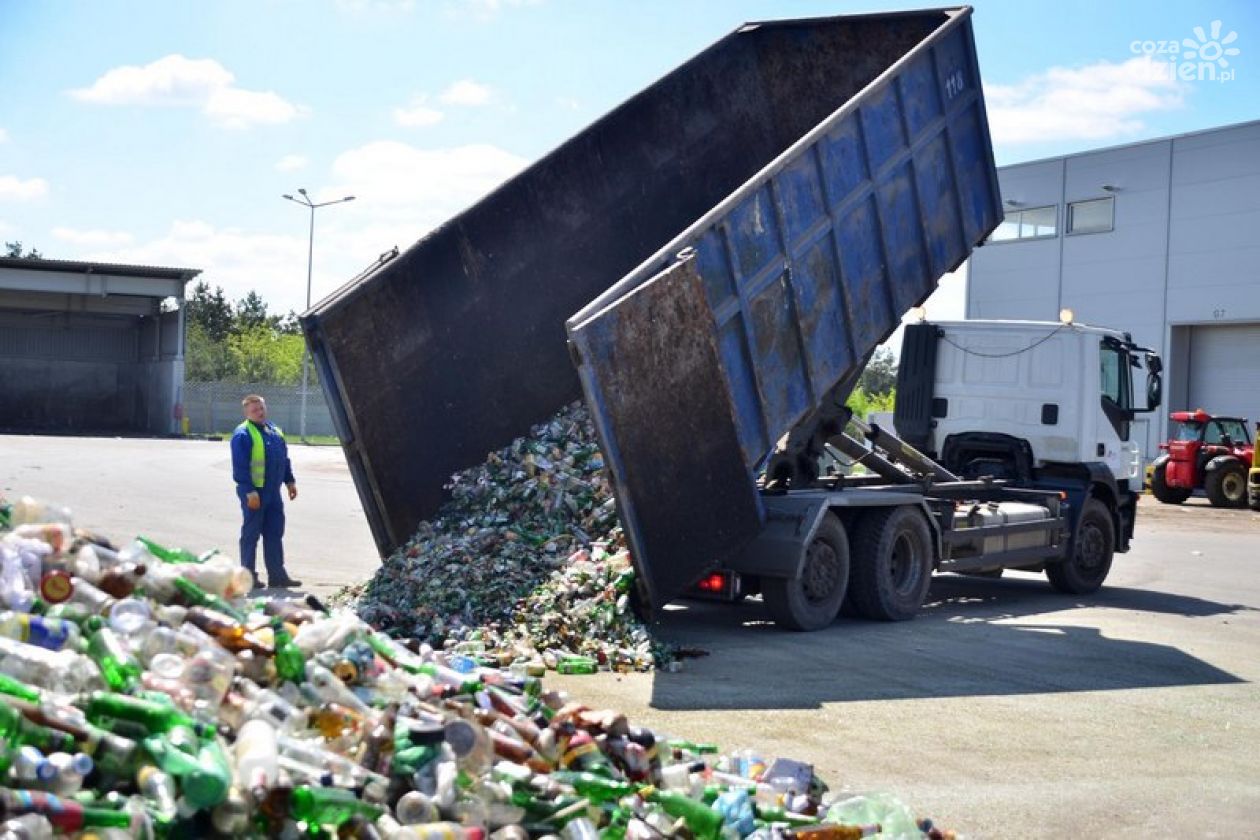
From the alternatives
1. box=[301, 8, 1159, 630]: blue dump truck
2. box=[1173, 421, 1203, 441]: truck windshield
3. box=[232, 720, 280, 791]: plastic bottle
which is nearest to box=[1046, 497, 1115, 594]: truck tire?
box=[301, 8, 1159, 630]: blue dump truck

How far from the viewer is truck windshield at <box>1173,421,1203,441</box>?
2762 cm

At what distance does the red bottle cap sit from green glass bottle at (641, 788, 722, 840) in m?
2.06

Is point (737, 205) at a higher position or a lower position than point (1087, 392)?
higher

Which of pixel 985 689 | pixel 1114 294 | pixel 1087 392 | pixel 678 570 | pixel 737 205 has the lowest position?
pixel 985 689

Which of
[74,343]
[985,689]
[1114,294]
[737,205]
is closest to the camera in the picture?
[985,689]

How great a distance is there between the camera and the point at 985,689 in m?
7.71

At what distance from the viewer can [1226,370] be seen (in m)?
35.5

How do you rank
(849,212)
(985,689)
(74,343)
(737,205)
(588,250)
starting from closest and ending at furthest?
(985,689) → (737,205) → (849,212) → (588,250) → (74,343)

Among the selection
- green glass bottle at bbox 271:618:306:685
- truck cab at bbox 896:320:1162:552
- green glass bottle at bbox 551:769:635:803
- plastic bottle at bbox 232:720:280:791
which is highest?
truck cab at bbox 896:320:1162:552

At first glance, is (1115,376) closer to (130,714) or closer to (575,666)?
(575,666)

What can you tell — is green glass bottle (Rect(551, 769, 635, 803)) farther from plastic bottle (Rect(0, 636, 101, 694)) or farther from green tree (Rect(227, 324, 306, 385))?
green tree (Rect(227, 324, 306, 385))

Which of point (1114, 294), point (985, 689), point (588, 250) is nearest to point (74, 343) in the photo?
point (1114, 294)

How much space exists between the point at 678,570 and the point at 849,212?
9.54ft

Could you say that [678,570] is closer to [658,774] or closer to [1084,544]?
[658,774]
